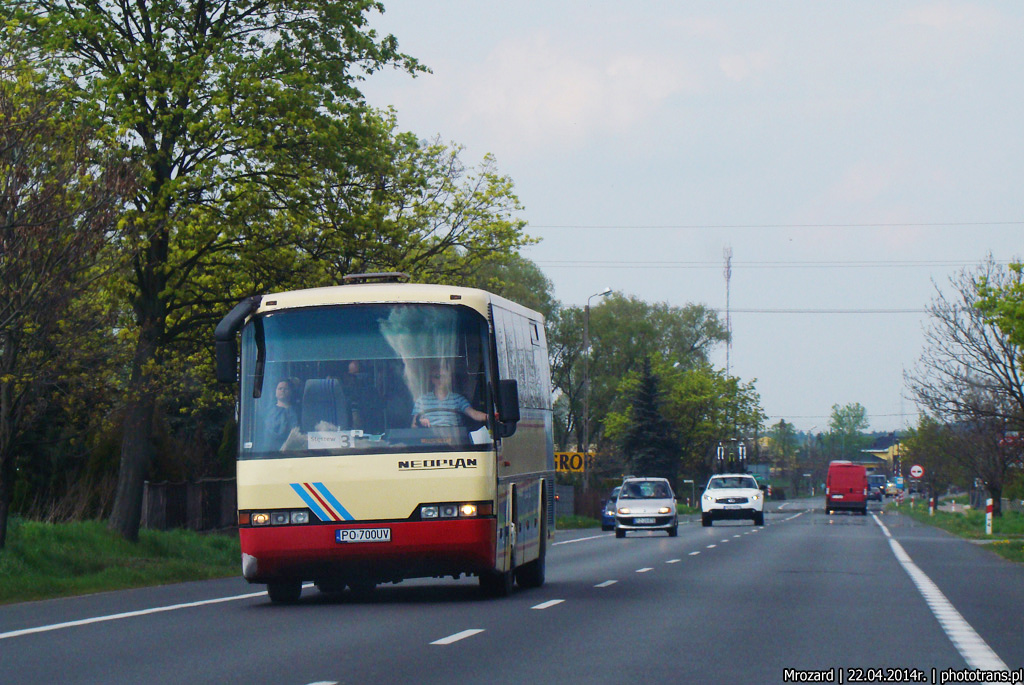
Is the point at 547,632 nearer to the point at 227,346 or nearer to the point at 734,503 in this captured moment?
the point at 227,346

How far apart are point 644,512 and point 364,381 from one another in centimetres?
2799

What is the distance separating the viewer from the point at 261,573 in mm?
14539

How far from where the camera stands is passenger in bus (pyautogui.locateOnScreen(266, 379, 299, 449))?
571 inches

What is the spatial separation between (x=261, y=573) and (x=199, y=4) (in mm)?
13986

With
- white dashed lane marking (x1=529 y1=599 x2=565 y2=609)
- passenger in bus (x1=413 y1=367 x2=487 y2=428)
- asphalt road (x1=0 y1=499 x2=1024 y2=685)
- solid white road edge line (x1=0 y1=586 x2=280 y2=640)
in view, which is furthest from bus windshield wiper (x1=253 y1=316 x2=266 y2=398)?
white dashed lane marking (x1=529 y1=599 x2=565 y2=609)

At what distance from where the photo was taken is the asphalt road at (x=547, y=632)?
9.50 meters

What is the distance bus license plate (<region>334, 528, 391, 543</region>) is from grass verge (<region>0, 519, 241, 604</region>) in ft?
14.0

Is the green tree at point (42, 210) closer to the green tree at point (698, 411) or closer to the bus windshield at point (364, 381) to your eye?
the bus windshield at point (364, 381)

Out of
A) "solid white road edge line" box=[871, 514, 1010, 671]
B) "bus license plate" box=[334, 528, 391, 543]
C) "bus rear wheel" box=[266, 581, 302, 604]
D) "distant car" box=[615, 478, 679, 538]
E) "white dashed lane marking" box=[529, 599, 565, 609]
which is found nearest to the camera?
"solid white road edge line" box=[871, 514, 1010, 671]

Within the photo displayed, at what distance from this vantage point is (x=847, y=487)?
3017 inches

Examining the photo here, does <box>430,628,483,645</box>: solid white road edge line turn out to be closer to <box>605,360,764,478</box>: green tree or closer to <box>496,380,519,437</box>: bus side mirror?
<box>496,380,519,437</box>: bus side mirror

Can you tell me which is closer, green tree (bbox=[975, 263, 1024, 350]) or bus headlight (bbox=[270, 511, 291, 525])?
bus headlight (bbox=[270, 511, 291, 525])

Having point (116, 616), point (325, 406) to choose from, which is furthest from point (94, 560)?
point (325, 406)

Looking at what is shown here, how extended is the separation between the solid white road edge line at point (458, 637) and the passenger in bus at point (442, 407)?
2711 mm
